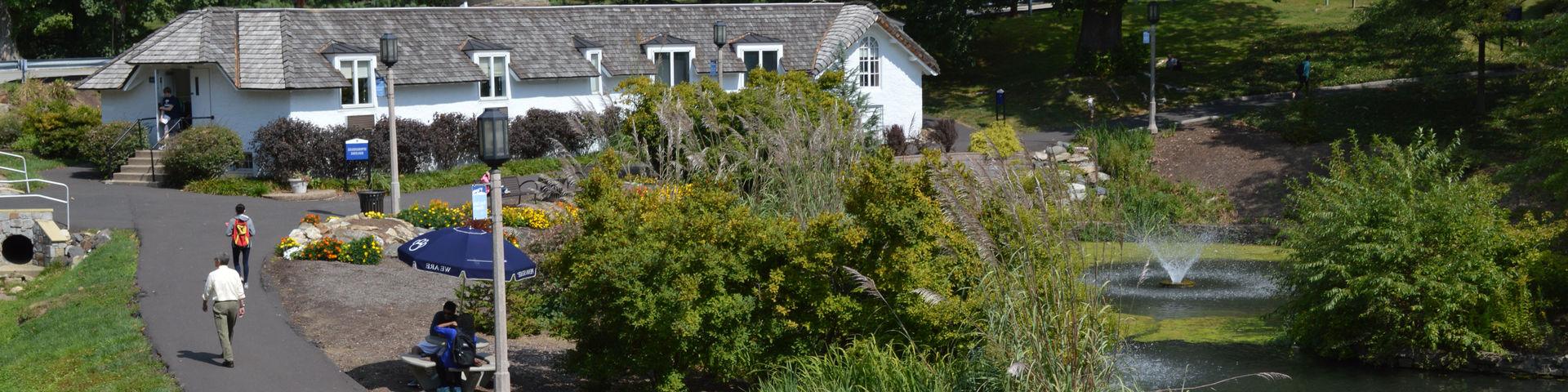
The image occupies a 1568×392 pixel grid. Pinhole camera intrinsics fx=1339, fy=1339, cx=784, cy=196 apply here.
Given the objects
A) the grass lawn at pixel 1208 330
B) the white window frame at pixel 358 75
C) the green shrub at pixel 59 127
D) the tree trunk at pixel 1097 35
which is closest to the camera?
the grass lawn at pixel 1208 330

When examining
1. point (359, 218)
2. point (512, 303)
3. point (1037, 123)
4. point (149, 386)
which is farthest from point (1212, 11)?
point (149, 386)

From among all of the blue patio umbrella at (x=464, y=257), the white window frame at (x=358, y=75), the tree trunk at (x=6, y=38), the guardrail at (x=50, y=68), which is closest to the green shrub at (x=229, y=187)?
Result: the white window frame at (x=358, y=75)

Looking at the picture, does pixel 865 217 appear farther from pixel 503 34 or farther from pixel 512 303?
pixel 503 34

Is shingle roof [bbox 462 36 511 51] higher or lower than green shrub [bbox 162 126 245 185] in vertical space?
higher

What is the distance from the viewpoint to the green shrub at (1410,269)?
17.8 meters

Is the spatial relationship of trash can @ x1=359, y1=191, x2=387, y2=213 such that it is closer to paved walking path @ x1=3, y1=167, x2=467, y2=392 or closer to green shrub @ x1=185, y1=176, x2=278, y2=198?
paved walking path @ x1=3, y1=167, x2=467, y2=392

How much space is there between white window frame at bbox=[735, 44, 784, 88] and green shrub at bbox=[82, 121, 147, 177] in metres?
15.9

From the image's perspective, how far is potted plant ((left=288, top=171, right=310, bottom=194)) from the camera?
98.4 feet

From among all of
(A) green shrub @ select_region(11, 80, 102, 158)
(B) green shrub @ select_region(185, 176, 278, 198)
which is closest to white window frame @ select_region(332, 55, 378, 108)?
(B) green shrub @ select_region(185, 176, 278, 198)

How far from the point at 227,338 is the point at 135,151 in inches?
750

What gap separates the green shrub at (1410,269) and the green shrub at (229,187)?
2173cm

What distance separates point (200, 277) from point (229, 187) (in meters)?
9.50

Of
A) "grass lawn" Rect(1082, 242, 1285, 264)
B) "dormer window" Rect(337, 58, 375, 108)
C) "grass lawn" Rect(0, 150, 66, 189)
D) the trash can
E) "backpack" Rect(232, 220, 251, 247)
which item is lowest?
"grass lawn" Rect(1082, 242, 1285, 264)

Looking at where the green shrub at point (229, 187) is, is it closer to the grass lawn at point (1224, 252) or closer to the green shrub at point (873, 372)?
the grass lawn at point (1224, 252)
